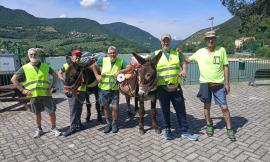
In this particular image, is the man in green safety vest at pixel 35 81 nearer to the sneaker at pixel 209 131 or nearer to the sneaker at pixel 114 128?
the sneaker at pixel 114 128

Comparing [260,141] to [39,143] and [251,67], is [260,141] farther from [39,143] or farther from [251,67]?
[251,67]

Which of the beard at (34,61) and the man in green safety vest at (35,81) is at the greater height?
the beard at (34,61)

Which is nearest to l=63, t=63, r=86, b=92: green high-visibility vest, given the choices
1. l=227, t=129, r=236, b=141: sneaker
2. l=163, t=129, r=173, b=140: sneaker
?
l=163, t=129, r=173, b=140: sneaker

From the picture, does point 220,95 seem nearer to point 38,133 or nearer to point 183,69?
point 183,69

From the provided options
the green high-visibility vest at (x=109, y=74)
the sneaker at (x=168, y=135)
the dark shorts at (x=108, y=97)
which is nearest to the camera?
the sneaker at (x=168, y=135)

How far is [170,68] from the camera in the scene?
5.29 m

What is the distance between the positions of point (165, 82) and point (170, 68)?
315 mm

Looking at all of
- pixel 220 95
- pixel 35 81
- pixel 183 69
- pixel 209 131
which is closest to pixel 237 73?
pixel 209 131

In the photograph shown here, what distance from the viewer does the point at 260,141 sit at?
5.20m

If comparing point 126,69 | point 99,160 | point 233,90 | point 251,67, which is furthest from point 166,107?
point 251,67

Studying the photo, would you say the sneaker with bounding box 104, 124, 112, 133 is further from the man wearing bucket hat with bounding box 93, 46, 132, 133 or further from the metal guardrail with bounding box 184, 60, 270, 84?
the metal guardrail with bounding box 184, 60, 270, 84

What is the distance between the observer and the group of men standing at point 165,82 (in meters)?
5.28

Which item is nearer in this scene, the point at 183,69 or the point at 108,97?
the point at 183,69

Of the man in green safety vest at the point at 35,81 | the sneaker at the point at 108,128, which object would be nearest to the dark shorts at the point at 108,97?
the sneaker at the point at 108,128
